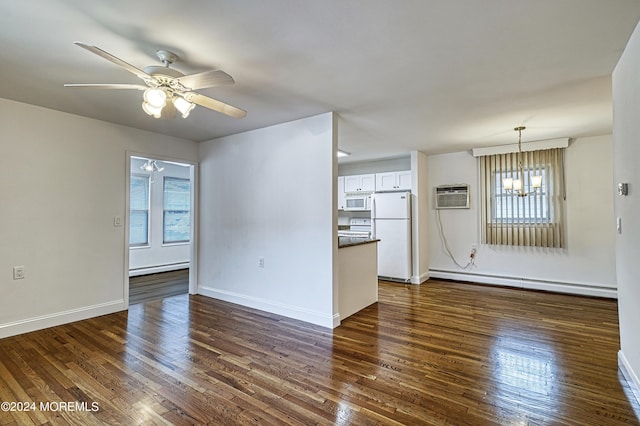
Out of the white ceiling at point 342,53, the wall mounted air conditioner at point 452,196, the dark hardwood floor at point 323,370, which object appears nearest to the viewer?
the white ceiling at point 342,53

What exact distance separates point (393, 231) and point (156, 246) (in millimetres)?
4952

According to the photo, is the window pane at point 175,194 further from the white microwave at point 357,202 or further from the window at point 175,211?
the white microwave at point 357,202

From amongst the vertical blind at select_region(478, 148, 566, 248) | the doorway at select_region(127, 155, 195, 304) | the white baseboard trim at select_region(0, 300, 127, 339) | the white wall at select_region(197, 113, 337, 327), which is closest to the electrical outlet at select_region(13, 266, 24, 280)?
the white baseboard trim at select_region(0, 300, 127, 339)

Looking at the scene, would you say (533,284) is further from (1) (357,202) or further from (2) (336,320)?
(2) (336,320)

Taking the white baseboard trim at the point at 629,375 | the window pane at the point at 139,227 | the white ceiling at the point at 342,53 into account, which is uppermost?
the white ceiling at the point at 342,53

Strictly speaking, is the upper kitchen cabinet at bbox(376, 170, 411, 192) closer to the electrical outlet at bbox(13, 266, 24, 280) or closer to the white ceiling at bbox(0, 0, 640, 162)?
the white ceiling at bbox(0, 0, 640, 162)

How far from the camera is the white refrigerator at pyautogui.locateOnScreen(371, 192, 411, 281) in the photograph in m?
5.41

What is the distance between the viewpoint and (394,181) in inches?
233

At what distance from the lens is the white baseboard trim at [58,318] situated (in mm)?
3068

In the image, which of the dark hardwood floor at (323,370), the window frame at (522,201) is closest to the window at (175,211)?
the dark hardwood floor at (323,370)

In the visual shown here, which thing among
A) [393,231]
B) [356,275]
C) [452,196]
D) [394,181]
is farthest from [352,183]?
[356,275]

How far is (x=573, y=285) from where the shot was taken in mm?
4668

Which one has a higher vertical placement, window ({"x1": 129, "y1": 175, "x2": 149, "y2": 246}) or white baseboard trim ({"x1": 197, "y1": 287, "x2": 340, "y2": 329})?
window ({"x1": 129, "y1": 175, "x2": 149, "y2": 246})

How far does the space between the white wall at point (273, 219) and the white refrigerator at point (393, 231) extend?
7.93 ft
